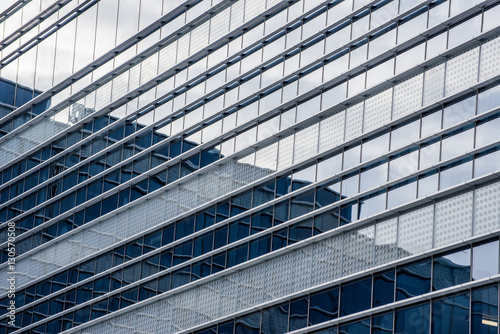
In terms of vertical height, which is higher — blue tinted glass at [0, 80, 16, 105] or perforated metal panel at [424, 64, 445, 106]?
blue tinted glass at [0, 80, 16, 105]

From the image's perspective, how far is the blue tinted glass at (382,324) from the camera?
3319cm

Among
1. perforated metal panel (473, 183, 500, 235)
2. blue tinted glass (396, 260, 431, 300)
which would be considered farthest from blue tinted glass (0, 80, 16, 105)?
perforated metal panel (473, 183, 500, 235)

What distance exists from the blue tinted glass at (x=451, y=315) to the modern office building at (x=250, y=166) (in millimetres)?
61

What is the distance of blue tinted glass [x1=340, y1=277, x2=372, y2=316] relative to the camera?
34219mm

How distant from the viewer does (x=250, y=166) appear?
40.6 m

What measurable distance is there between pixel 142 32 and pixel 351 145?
586 inches

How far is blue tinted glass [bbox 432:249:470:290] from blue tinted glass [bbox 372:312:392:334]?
6.87ft

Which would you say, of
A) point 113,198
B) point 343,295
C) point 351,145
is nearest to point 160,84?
point 113,198

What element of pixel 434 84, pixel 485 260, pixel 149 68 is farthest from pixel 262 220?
pixel 149 68

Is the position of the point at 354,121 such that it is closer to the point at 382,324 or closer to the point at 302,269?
the point at 302,269

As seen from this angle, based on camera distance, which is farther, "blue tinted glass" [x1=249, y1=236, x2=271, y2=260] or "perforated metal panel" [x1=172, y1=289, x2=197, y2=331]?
"perforated metal panel" [x1=172, y1=289, x2=197, y2=331]

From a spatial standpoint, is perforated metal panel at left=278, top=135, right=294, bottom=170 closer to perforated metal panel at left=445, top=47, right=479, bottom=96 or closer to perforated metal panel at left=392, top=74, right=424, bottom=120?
perforated metal panel at left=392, top=74, right=424, bottom=120

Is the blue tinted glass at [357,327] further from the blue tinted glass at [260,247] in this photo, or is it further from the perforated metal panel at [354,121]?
the perforated metal panel at [354,121]

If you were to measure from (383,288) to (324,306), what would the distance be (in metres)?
2.84
